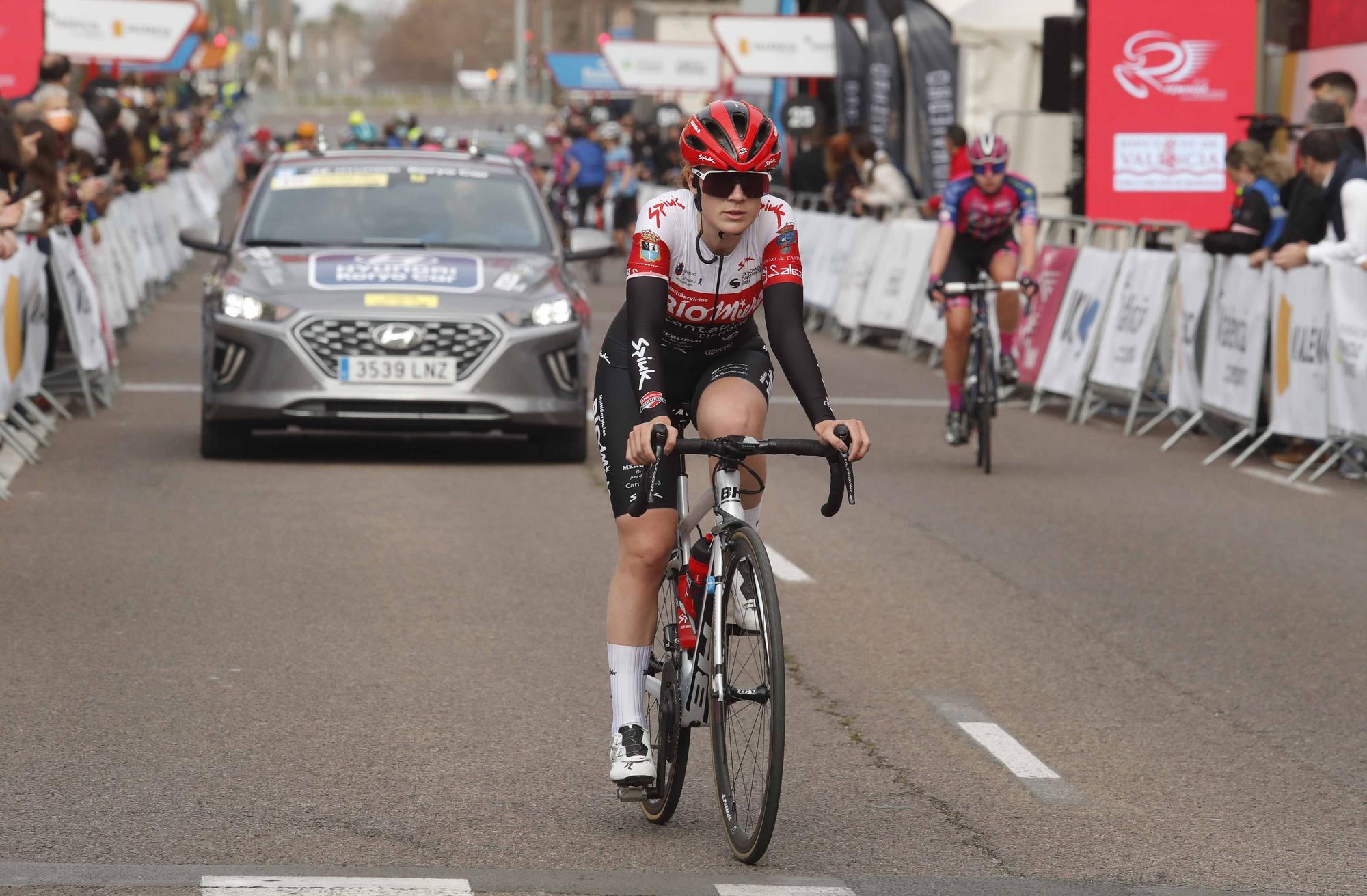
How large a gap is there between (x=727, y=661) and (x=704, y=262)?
3.32 feet

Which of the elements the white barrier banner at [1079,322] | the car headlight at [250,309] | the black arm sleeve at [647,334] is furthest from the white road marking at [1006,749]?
the white barrier banner at [1079,322]

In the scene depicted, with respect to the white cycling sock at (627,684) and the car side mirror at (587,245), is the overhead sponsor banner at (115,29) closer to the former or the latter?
the car side mirror at (587,245)

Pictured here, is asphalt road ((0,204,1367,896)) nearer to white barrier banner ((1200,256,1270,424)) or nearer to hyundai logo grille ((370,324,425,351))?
hyundai logo grille ((370,324,425,351))

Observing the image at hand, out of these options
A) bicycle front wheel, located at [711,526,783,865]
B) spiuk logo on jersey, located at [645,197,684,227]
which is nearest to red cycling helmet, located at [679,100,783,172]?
spiuk logo on jersey, located at [645,197,684,227]

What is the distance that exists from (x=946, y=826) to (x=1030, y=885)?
20.7 inches

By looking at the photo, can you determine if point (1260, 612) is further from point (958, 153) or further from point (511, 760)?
point (958, 153)

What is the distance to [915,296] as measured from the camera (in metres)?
21.5

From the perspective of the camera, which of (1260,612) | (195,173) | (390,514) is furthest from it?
(195,173)

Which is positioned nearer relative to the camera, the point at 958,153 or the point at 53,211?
the point at 53,211

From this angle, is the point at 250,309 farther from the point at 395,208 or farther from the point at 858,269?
the point at 858,269

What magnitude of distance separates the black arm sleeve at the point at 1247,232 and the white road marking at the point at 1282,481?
140cm

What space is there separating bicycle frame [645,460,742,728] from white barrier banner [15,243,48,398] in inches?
314

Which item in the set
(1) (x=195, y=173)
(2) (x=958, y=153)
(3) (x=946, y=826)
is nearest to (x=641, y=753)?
(3) (x=946, y=826)

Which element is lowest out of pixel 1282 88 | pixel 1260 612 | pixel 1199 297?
pixel 1260 612
